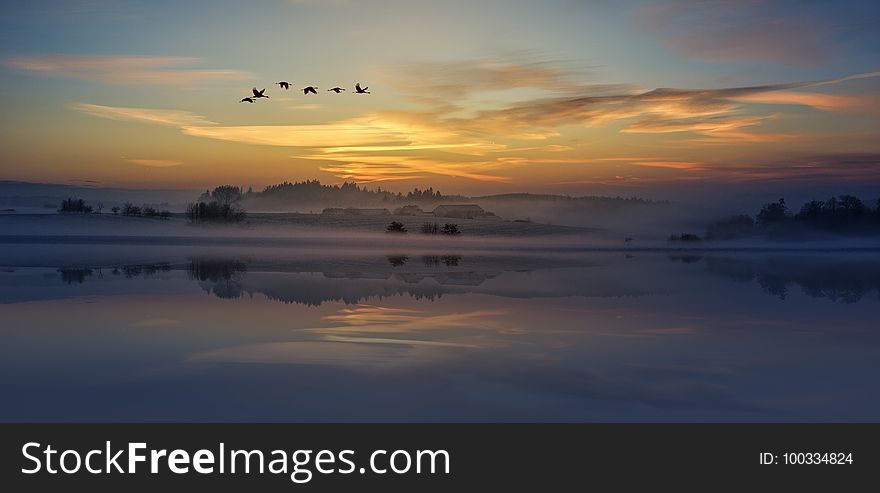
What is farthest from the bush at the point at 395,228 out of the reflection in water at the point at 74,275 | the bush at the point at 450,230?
the reflection in water at the point at 74,275

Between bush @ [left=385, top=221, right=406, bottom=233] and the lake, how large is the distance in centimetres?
4119

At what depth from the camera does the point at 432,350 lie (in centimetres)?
1174

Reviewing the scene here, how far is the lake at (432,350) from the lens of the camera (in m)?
8.48

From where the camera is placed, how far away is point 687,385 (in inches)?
378

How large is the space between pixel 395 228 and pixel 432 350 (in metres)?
53.9

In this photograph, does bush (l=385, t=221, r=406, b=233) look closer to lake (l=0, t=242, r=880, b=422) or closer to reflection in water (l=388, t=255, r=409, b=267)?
reflection in water (l=388, t=255, r=409, b=267)

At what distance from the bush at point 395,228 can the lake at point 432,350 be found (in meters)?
41.2

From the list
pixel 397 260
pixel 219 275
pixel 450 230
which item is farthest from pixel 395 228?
pixel 219 275

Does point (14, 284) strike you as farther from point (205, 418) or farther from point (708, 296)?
point (708, 296)

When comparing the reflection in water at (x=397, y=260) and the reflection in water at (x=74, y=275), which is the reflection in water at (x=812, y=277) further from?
the reflection in water at (x=74, y=275)

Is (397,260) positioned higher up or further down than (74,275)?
further down

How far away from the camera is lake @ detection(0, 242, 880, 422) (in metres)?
8.48

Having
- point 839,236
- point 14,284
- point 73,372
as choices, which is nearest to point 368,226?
point 839,236

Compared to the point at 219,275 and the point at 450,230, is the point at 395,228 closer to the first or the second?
the point at 450,230
